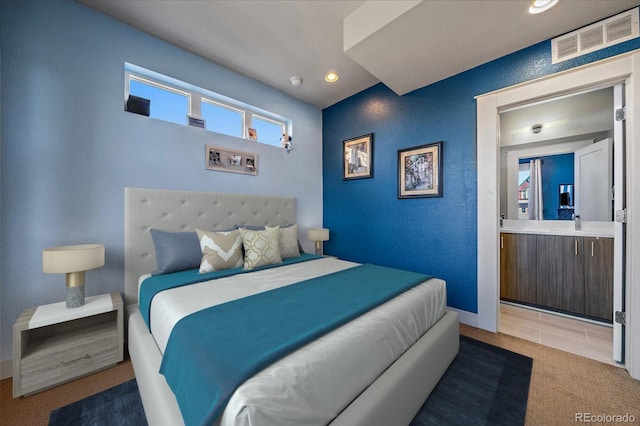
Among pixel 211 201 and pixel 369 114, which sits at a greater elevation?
pixel 369 114

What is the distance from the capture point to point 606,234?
8.11 ft

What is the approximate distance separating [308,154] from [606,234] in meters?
3.71

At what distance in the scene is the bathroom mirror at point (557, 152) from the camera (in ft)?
9.39

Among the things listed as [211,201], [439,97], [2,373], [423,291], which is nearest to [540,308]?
[423,291]

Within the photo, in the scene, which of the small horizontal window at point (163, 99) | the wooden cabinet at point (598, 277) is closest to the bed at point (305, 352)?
the small horizontal window at point (163, 99)

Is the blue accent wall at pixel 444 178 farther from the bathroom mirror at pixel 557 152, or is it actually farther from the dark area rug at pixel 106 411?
the dark area rug at pixel 106 411

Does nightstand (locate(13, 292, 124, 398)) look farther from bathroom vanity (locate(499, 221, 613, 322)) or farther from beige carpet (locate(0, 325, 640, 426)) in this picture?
bathroom vanity (locate(499, 221, 613, 322))

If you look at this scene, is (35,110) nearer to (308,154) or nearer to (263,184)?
(263,184)

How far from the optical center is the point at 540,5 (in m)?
1.70

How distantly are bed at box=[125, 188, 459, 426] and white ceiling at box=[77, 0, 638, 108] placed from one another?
159 centimetres

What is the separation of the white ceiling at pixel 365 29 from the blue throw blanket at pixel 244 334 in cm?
205

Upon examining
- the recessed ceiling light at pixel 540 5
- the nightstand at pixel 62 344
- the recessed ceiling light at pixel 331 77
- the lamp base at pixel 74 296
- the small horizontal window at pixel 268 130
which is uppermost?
the recessed ceiling light at pixel 331 77

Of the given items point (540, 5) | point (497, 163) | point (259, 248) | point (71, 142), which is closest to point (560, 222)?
point (497, 163)

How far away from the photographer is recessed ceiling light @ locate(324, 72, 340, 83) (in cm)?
298
